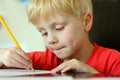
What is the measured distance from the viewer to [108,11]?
120 cm

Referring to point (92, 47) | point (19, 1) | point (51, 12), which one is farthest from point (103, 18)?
point (19, 1)

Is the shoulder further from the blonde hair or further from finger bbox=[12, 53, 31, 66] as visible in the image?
finger bbox=[12, 53, 31, 66]

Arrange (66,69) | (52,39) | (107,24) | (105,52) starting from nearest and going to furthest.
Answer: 1. (66,69)
2. (52,39)
3. (105,52)
4. (107,24)

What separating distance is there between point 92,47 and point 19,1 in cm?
103

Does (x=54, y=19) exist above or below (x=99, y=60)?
above

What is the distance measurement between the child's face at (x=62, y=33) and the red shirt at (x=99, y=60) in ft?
0.28

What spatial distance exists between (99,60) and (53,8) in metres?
0.24

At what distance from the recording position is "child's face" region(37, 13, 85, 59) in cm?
84

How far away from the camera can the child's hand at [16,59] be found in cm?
84

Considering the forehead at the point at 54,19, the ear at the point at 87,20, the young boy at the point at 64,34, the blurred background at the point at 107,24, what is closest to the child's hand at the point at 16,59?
the young boy at the point at 64,34

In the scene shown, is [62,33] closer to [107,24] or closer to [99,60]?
[99,60]

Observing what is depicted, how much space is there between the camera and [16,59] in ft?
2.78

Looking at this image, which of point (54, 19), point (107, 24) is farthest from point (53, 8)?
point (107, 24)

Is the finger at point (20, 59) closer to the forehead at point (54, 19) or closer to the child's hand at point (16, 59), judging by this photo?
the child's hand at point (16, 59)
